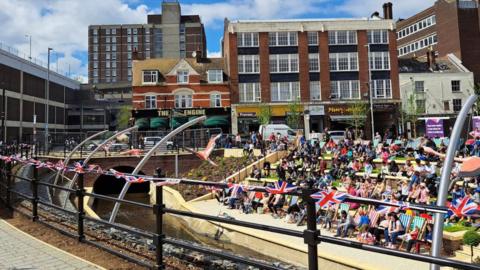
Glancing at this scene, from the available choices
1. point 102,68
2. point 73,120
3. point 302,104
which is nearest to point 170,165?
point 302,104

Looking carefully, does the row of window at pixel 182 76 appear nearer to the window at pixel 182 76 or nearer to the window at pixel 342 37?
the window at pixel 182 76

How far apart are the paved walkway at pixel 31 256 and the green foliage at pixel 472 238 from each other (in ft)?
32.2

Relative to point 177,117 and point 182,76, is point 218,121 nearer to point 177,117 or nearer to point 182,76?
point 177,117

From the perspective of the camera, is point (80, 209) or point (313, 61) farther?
point (313, 61)

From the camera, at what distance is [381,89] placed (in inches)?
2024

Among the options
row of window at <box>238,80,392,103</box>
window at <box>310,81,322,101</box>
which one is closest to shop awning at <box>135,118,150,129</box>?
row of window at <box>238,80,392,103</box>

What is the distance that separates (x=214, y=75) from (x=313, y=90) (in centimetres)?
1195

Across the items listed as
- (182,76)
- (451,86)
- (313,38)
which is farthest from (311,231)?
(451,86)

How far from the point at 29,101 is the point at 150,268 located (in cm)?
7566

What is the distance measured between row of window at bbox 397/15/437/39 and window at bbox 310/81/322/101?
88.1 ft

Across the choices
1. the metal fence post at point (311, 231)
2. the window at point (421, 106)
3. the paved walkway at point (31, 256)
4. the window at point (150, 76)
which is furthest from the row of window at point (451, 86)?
the metal fence post at point (311, 231)

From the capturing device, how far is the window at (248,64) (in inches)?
2018

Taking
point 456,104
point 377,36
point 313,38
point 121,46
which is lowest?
point 456,104

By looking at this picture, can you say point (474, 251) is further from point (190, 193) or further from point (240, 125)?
point (240, 125)
